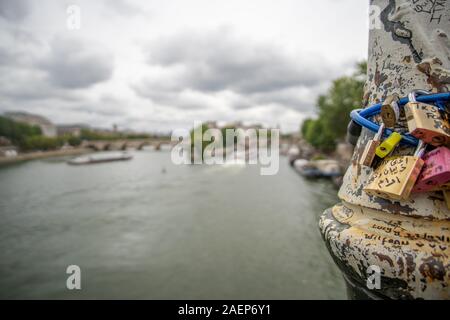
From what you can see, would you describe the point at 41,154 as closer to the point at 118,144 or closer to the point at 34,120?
the point at 118,144

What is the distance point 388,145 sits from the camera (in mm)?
1021

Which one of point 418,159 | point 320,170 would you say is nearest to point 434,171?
point 418,159

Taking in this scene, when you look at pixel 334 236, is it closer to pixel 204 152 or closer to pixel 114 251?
pixel 114 251

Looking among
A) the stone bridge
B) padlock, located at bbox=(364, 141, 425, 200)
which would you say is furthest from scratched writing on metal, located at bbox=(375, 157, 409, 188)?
the stone bridge

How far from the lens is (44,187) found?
26.1 metres

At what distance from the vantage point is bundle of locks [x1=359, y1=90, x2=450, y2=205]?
90cm

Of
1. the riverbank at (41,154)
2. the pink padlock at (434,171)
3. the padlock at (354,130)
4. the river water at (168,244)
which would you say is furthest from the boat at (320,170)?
the riverbank at (41,154)

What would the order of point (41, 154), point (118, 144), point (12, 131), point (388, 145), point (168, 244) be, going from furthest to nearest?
point (118, 144)
point (41, 154)
point (12, 131)
point (168, 244)
point (388, 145)

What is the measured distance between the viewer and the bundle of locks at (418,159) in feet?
2.95

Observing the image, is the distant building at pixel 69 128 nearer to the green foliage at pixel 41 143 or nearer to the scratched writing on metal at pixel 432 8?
the green foliage at pixel 41 143

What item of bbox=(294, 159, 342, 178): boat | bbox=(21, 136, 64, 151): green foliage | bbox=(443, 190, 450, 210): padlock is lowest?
bbox=(294, 159, 342, 178): boat

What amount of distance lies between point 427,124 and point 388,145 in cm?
14

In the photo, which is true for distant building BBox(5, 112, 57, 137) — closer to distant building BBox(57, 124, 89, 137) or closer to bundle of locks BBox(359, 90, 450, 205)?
distant building BBox(57, 124, 89, 137)
